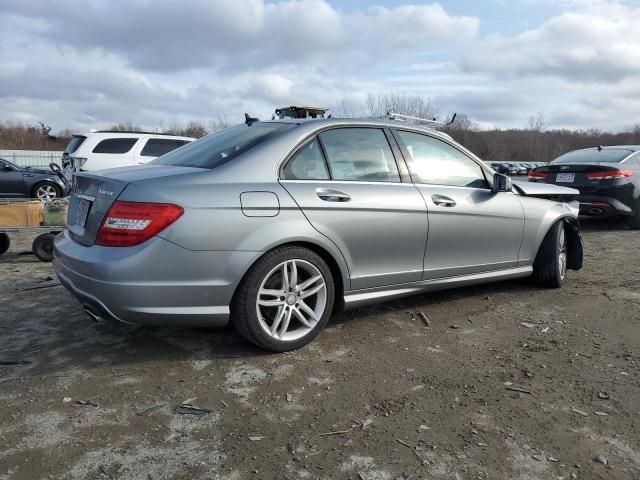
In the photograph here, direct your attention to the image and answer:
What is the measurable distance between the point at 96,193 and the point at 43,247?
11.8 feet

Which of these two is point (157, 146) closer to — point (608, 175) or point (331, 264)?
point (608, 175)

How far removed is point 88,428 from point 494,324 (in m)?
2.90

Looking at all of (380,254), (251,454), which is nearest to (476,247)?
(380,254)

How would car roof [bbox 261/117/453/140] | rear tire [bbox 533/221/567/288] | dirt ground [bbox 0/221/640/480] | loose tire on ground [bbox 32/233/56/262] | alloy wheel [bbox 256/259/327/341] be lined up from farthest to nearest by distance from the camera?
loose tire on ground [bbox 32/233/56/262] < rear tire [bbox 533/221/567/288] < car roof [bbox 261/117/453/140] < alloy wheel [bbox 256/259/327/341] < dirt ground [bbox 0/221/640/480]

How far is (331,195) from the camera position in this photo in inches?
137

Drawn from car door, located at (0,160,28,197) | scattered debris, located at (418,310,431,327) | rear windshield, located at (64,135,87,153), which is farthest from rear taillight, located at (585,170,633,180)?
car door, located at (0,160,28,197)

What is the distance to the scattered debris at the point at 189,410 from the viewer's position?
2660mm

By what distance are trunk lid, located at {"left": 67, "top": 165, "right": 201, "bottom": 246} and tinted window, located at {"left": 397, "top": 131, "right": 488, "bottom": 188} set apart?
5.53 feet

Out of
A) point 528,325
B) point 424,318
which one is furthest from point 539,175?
point 424,318

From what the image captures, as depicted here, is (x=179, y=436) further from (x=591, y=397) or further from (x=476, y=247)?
(x=476, y=247)

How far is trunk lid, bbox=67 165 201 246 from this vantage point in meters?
3.09

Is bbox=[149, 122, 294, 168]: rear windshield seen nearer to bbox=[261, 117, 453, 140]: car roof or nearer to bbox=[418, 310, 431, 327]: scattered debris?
bbox=[261, 117, 453, 140]: car roof

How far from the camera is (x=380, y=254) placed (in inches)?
147

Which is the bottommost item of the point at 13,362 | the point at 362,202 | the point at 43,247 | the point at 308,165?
the point at 13,362
